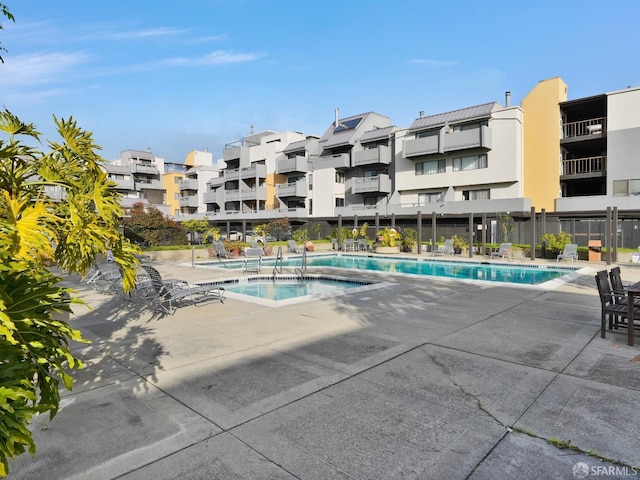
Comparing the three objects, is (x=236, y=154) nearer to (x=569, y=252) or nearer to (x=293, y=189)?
(x=293, y=189)

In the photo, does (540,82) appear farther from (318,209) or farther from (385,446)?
(385,446)

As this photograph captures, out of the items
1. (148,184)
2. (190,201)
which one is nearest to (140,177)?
(148,184)

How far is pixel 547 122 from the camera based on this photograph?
3086 cm

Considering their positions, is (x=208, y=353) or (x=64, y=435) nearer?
(x=64, y=435)

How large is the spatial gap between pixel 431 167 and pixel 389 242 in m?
12.9

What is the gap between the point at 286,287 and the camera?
45.8 feet

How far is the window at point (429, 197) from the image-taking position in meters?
35.9

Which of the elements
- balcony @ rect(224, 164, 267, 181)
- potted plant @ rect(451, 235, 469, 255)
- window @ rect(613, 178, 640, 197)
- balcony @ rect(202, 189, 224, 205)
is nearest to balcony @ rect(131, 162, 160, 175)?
balcony @ rect(202, 189, 224, 205)

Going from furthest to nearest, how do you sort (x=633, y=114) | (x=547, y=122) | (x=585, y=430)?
(x=547, y=122), (x=633, y=114), (x=585, y=430)

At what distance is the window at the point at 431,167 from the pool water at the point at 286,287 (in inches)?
968

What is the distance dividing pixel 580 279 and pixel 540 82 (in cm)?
2405

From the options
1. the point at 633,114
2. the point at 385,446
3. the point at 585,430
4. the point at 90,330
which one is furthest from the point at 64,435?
the point at 633,114

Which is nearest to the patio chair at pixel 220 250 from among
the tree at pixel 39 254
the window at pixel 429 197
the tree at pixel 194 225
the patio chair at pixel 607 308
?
the tree at pixel 194 225

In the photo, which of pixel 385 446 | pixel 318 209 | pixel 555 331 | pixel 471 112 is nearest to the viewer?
pixel 385 446
